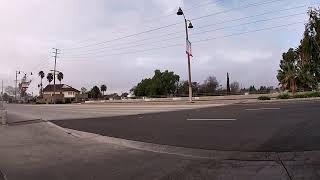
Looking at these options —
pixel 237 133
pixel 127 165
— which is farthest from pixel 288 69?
pixel 127 165

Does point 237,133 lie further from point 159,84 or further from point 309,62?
point 159,84

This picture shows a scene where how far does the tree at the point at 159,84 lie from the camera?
136087mm

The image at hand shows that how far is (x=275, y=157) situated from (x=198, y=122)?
352 inches

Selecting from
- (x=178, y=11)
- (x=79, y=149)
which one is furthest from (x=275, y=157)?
(x=178, y=11)

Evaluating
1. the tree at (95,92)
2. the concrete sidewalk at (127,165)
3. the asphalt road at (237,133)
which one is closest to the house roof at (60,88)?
the tree at (95,92)

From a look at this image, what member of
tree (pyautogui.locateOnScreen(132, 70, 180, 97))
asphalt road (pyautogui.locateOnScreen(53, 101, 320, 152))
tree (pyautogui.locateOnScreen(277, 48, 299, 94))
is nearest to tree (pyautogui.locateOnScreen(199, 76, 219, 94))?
tree (pyautogui.locateOnScreen(132, 70, 180, 97))

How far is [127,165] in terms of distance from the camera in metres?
11.2

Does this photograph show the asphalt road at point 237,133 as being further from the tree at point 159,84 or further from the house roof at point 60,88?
the house roof at point 60,88

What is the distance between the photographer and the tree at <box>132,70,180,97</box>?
13609 cm

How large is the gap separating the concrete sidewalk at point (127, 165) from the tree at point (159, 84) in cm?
11968

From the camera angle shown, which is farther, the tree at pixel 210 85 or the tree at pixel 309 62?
the tree at pixel 210 85

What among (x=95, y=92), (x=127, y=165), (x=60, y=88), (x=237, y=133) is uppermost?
(x=60, y=88)

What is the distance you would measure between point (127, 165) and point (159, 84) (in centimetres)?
12598

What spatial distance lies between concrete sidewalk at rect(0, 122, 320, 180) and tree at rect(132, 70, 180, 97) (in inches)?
4712
